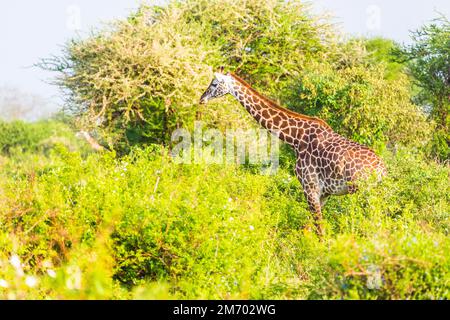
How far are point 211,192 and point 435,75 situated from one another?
1599 cm

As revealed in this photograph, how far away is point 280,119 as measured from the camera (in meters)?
Answer: 12.8

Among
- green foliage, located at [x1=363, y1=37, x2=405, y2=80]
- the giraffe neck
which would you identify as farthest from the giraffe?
green foliage, located at [x1=363, y1=37, x2=405, y2=80]

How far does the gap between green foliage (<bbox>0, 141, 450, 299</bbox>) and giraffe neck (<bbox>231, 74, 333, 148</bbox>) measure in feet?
4.67

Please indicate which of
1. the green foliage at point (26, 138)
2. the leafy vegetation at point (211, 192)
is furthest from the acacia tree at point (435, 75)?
the green foliage at point (26, 138)

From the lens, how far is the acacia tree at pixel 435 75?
22.2 metres

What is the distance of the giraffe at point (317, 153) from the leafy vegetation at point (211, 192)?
0.37 m

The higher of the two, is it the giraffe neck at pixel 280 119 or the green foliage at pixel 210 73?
the green foliage at pixel 210 73

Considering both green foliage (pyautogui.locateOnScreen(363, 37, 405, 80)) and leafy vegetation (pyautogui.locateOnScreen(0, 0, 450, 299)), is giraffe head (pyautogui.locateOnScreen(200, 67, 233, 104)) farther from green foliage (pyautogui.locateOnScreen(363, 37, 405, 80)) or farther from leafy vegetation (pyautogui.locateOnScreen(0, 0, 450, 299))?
green foliage (pyautogui.locateOnScreen(363, 37, 405, 80))

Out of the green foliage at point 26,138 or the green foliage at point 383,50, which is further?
the green foliage at point 26,138

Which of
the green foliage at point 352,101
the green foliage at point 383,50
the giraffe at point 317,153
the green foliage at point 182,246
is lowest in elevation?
the green foliage at point 182,246

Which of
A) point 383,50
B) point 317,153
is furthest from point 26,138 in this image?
point 317,153

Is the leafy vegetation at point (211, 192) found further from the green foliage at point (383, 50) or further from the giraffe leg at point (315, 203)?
the green foliage at point (383, 50)

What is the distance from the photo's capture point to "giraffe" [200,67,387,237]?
38.6 feet

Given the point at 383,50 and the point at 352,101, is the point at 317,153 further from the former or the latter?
the point at 383,50
